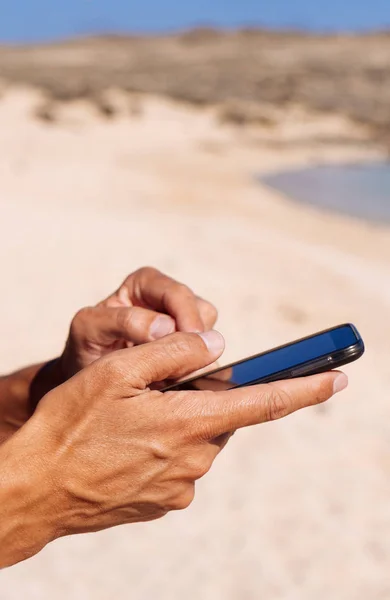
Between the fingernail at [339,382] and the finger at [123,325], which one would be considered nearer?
the fingernail at [339,382]

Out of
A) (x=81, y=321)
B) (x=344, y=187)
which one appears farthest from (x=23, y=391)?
(x=344, y=187)

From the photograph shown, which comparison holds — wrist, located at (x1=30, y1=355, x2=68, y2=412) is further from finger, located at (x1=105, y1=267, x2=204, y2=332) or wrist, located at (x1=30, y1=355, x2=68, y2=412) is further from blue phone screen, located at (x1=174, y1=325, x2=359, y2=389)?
blue phone screen, located at (x1=174, y1=325, x2=359, y2=389)

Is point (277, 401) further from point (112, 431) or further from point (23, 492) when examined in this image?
point (23, 492)

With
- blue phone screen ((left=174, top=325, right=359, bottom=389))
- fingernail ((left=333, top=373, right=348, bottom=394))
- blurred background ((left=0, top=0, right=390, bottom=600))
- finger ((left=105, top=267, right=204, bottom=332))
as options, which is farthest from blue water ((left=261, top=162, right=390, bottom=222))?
fingernail ((left=333, top=373, right=348, bottom=394))

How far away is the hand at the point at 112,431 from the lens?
1467 millimetres

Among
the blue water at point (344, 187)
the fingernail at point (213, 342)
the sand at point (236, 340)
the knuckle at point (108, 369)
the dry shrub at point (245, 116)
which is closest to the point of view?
the knuckle at point (108, 369)

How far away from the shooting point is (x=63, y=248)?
6871 millimetres

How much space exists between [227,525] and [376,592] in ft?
2.34

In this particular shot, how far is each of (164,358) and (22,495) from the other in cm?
39

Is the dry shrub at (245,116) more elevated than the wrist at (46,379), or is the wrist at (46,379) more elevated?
the dry shrub at (245,116)

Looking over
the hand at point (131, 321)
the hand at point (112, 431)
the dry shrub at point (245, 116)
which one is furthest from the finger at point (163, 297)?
the dry shrub at point (245, 116)

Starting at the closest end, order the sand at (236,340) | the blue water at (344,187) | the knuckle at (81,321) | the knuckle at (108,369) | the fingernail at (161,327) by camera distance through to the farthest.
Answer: the knuckle at (108,369), the fingernail at (161,327), the knuckle at (81,321), the sand at (236,340), the blue water at (344,187)

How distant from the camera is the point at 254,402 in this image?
57.7 inches

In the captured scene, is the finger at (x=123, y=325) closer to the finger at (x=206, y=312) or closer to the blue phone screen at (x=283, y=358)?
the finger at (x=206, y=312)
